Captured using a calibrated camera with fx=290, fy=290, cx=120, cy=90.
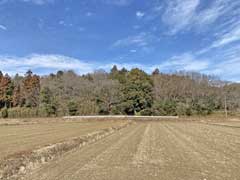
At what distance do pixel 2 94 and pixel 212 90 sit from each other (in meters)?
69.1

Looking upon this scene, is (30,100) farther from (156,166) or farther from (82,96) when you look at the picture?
(156,166)

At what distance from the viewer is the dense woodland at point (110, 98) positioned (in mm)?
79000

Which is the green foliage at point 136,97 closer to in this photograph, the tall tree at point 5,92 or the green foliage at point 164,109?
the green foliage at point 164,109

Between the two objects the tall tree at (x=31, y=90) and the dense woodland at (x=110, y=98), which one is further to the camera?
the tall tree at (x=31, y=90)

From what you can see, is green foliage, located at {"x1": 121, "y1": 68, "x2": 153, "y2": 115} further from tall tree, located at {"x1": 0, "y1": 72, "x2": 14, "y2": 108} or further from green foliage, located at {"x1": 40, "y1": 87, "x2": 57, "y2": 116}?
tall tree, located at {"x1": 0, "y1": 72, "x2": 14, "y2": 108}

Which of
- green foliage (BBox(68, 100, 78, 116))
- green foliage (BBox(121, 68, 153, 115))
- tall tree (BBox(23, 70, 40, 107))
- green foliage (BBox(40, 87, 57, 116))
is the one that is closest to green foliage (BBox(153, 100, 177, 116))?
green foliage (BBox(121, 68, 153, 115))

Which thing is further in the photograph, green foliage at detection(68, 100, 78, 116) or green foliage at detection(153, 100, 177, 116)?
green foliage at detection(153, 100, 177, 116)

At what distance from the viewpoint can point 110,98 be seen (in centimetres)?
8338

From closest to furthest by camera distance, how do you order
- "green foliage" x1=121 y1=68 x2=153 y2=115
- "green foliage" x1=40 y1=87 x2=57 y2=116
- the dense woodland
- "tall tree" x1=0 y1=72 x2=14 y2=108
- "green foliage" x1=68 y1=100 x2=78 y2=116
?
"green foliage" x1=40 y1=87 x2=57 y2=116
"green foliage" x1=68 y1=100 x2=78 y2=116
the dense woodland
"green foliage" x1=121 y1=68 x2=153 y2=115
"tall tree" x1=0 y1=72 x2=14 y2=108

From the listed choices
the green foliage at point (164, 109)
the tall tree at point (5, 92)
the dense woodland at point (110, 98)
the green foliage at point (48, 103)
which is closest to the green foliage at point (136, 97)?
the dense woodland at point (110, 98)

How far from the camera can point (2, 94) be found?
87.3m

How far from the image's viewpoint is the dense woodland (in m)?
79.0

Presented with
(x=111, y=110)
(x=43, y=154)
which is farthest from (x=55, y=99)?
(x=43, y=154)

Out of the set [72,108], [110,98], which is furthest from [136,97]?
[72,108]
